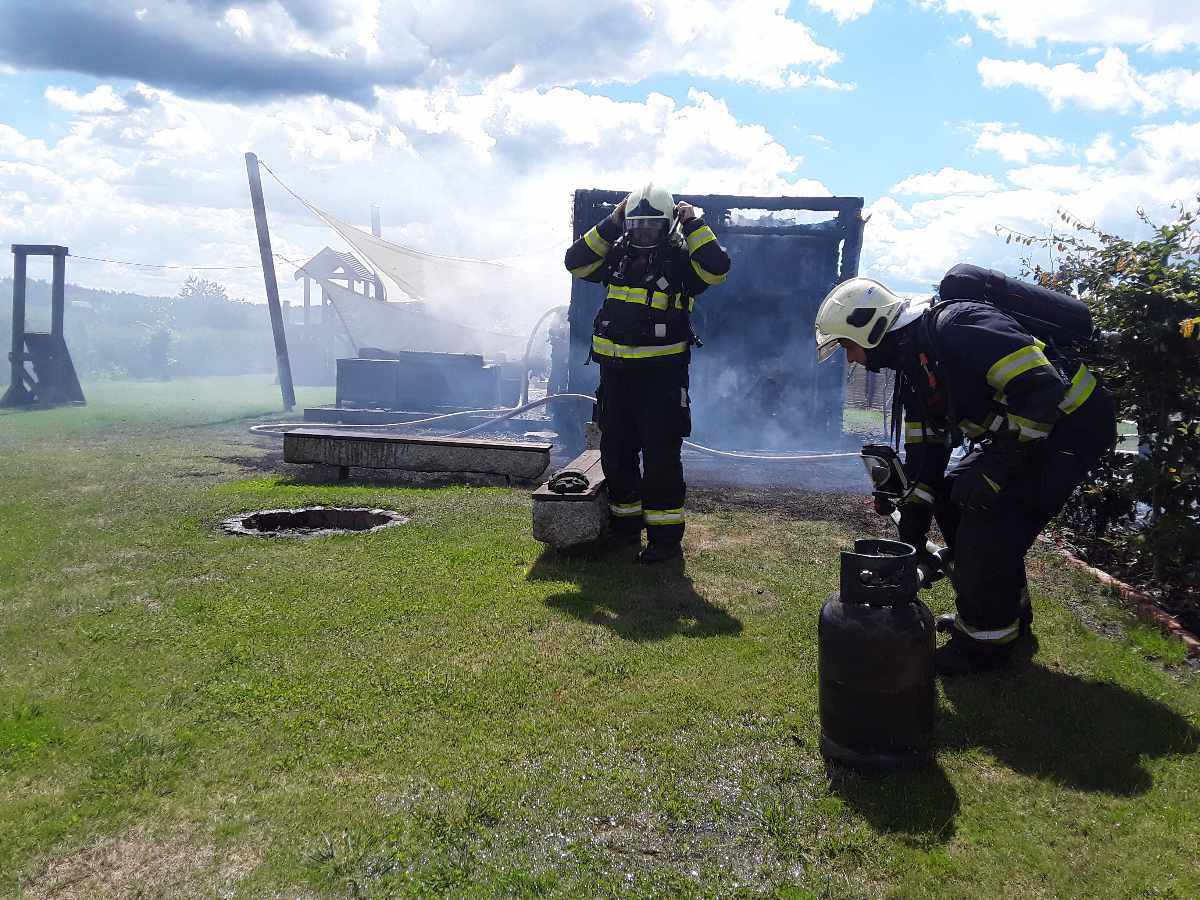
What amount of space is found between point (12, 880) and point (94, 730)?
876 millimetres

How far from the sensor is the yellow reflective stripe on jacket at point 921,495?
4.12m

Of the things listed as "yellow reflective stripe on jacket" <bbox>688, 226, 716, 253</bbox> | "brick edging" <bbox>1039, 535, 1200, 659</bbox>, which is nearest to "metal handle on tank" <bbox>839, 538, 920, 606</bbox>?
"brick edging" <bbox>1039, 535, 1200, 659</bbox>

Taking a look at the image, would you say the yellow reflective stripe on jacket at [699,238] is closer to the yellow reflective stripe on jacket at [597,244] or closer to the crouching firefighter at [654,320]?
the crouching firefighter at [654,320]

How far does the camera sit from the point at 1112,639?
4219 millimetres

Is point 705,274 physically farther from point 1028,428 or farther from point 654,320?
point 1028,428

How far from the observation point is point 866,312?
391 centimetres

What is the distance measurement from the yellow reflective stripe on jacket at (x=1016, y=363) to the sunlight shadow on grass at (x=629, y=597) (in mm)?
1699

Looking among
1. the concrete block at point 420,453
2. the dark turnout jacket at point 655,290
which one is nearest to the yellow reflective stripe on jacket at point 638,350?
the dark turnout jacket at point 655,290

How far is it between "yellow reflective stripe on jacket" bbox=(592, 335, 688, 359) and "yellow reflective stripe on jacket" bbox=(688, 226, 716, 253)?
23.7 inches

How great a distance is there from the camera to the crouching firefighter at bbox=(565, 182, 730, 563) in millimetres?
5266

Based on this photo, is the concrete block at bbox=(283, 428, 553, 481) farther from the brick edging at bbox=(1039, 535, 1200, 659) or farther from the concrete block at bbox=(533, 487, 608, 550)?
the brick edging at bbox=(1039, 535, 1200, 659)

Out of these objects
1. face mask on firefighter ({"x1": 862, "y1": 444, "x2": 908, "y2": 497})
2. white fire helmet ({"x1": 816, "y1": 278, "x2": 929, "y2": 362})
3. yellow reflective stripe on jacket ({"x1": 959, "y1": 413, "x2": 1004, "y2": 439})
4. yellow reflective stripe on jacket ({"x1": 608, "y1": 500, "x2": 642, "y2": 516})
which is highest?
white fire helmet ({"x1": 816, "y1": 278, "x2": 929, "y2": 362})

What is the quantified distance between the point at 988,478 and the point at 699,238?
2.39 meters

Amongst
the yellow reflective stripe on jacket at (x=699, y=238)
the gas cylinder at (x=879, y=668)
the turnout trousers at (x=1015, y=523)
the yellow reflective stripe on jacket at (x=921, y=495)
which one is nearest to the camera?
the gas cylinder at (x=879, y=668)
